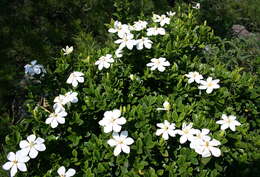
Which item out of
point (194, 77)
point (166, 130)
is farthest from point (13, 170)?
point (194, 77)

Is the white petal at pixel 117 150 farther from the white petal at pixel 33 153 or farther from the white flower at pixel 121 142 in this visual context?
the white petal at pixel 33 153

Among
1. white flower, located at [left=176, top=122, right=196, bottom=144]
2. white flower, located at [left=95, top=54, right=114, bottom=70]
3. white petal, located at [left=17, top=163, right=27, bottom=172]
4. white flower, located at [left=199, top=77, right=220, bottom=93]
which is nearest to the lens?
white petal, located at [left=17, top=163, right=27, bottom=172]

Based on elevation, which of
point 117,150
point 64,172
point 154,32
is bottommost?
point 64,172


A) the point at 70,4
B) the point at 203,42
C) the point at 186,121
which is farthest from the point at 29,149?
the point at 70,4

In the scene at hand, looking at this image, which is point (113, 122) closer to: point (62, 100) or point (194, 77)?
point (62, 100)

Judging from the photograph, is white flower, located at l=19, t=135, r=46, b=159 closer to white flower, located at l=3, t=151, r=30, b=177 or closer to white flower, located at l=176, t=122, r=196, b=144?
white flower, located at l=3, t=151, r=30, b=177

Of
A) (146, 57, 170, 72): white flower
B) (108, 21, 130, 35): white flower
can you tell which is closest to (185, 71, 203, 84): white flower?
(146, 57, 170, 72): white flower

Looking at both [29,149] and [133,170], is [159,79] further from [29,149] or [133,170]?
[29,149]
